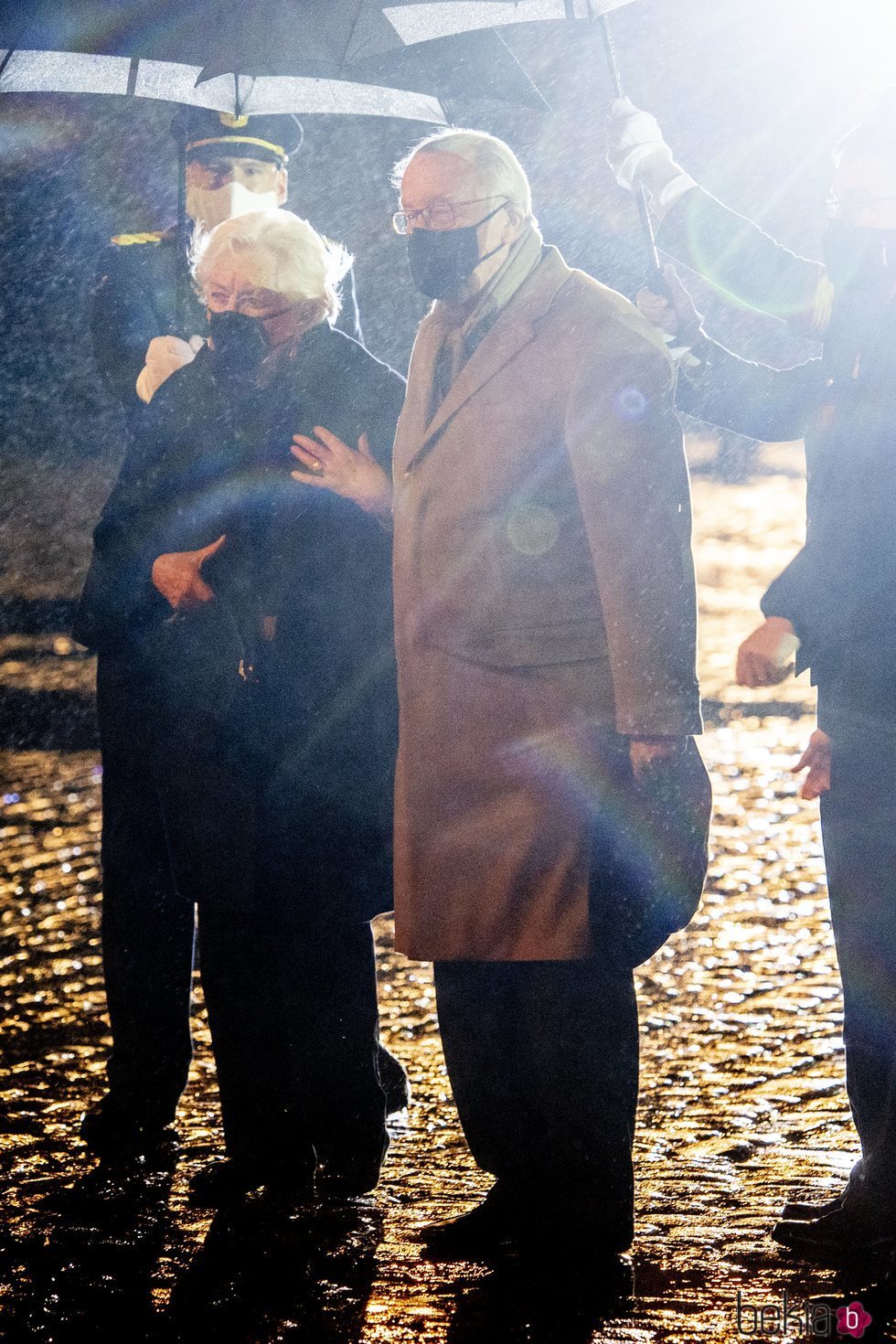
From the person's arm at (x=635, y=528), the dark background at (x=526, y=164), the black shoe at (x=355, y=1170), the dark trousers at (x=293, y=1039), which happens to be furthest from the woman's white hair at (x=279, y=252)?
the dark background at (x=526, y=164)

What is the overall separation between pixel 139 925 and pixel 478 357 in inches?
62.6

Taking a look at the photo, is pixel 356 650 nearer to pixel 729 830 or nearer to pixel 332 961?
pixel 332 961

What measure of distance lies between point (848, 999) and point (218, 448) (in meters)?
1.61

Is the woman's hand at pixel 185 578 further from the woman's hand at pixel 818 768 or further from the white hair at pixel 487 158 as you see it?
the woman's hand at pixel 818 768

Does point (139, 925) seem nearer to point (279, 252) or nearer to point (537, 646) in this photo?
point (537, 646)

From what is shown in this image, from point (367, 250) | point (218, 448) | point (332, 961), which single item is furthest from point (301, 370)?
point (367, 250)

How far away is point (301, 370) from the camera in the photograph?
318cm

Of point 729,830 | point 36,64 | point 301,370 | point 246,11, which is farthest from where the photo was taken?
point 729,830

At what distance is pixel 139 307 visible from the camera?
378 cm

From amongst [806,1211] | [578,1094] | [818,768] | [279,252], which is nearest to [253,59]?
[279,252]

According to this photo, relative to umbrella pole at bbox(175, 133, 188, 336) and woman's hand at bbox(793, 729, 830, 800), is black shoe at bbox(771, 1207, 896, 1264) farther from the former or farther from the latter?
umbrella pole at bbox(175, 133, 188, 336)

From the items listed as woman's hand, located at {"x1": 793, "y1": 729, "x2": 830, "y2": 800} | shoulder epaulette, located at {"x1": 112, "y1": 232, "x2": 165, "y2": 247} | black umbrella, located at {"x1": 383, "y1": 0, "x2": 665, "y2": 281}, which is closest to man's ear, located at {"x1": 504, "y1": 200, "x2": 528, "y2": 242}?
black umbrella, located at {"x1": 383, "y1": 0, "x2": 665, "y2": 281}

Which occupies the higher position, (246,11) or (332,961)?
(246,11)

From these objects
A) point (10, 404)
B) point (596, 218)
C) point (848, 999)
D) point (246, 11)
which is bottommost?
point (848, 999)
